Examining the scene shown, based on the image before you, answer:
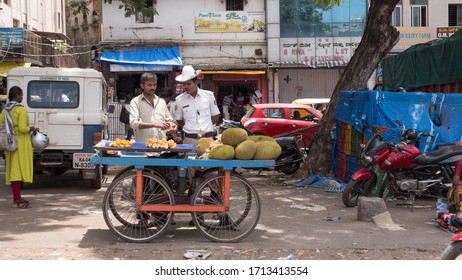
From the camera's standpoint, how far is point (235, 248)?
6.02m

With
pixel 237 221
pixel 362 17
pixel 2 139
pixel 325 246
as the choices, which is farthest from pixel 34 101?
pixel 362 17

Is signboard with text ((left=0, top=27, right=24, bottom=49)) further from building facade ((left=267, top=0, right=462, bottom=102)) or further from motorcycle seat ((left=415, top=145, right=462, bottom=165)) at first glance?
motorcycle seat ((left=415, top=145, right=462, bottom=165))

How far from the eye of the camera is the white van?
9914 millimetres

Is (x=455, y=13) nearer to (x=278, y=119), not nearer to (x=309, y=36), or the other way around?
(x=309, y=36)

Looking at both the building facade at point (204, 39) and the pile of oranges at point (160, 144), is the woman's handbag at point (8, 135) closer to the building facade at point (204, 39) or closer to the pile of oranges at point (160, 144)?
the pile of oranges at point (160, 144)

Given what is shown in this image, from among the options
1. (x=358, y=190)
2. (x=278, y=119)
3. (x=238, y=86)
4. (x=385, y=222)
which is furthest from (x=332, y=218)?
(x=238, y=86)

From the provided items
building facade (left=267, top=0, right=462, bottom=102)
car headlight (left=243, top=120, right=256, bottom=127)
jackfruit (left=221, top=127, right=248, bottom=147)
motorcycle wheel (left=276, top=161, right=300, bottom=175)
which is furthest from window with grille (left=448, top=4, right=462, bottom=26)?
jackfruit (left=221, top=127, right=248, bottom=147)

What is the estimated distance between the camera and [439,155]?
7.93 m

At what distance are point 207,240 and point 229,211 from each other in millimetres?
413

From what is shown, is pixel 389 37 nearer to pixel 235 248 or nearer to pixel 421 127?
pixel 421 127

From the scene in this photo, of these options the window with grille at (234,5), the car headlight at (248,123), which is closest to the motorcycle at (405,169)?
the car headlight at (248,123)

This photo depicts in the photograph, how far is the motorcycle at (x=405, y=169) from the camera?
26.1 ft

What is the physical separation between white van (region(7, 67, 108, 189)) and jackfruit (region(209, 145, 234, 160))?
4.42 meters

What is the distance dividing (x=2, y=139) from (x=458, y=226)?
6.17 m
